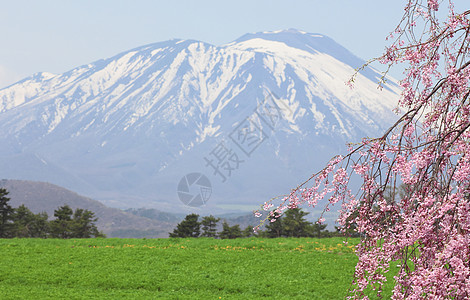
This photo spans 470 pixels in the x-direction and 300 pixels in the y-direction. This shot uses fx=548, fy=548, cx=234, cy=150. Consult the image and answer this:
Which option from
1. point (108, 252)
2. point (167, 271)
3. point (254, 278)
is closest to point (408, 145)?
point (254, 278)

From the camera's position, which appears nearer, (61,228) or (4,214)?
(4,214)

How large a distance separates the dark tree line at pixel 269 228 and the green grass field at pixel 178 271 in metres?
12.4

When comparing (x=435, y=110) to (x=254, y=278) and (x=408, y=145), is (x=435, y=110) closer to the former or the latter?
(x=408, y=145)

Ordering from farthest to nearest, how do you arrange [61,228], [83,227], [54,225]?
1. [83,227]
2. [61,228]
3. [54,225]

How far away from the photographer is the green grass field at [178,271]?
1909cm

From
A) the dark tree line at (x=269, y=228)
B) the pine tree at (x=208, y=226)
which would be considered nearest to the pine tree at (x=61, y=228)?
the dark tree line at (x=269, y=228)

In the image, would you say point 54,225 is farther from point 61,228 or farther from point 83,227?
point 83,227

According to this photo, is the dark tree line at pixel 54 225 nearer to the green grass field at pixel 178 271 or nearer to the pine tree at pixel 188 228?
the pine tree at pixel 188 228

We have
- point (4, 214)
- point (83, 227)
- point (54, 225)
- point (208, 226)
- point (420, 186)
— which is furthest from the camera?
point (83, 227)

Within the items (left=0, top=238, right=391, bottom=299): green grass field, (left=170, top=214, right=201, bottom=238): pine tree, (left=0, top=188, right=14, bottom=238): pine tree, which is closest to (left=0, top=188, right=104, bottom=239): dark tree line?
(left=0, top=188, right=14, bottom=238): pine tree

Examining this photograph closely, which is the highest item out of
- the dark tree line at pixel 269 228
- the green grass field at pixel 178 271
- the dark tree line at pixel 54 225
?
the dark tree line at pixel 54 225

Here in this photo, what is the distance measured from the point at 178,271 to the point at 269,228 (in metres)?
23.9

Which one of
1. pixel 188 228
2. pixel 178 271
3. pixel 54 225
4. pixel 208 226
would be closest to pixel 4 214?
pixel 54 225

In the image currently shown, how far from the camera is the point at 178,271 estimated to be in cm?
2220
